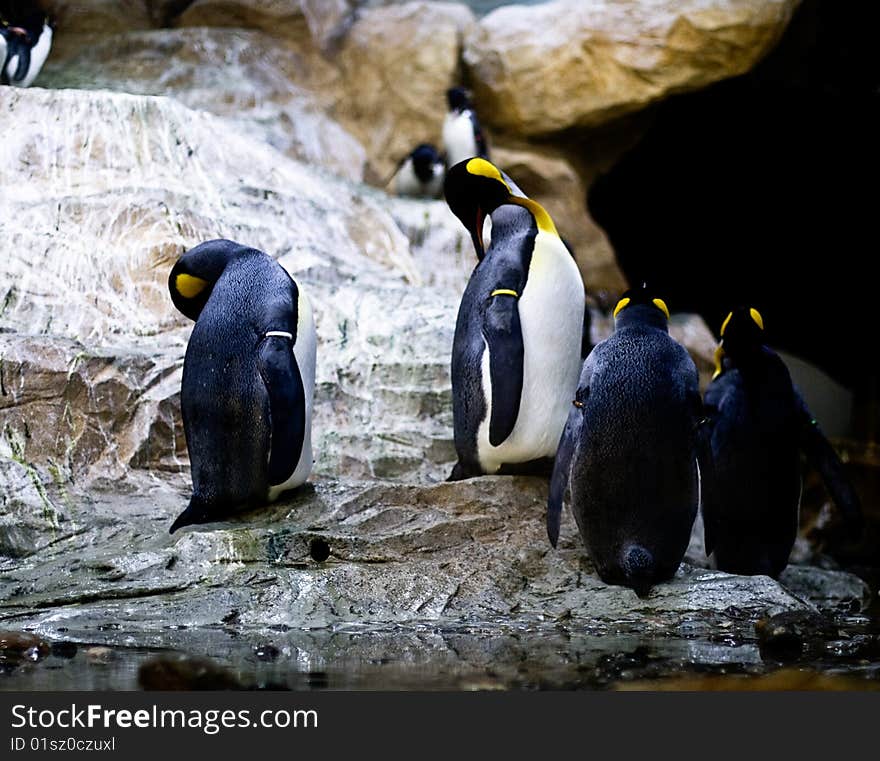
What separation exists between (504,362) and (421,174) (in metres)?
4.83

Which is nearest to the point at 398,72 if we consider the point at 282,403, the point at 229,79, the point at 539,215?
the point at 229,79

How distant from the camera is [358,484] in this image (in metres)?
4.34

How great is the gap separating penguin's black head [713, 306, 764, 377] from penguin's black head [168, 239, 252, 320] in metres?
1.84

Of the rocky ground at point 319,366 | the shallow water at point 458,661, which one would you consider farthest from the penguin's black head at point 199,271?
the shallow water at point 458,661

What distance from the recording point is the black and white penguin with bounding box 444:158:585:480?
4305 millimetres

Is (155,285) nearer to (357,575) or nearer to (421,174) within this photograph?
(357,575)

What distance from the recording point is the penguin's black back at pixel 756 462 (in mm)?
4914

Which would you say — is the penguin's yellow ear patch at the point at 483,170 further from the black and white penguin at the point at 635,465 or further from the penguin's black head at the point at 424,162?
the penguin's black head at the point at 424,162

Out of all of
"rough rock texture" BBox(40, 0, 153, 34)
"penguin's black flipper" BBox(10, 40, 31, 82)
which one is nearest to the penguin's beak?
"penguin's black flipper" BBox(10, 40, 31, 82)

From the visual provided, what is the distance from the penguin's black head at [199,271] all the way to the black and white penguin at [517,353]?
0.85 meters

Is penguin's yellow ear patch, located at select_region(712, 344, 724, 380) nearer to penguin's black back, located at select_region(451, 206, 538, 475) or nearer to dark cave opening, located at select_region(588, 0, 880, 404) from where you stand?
penguin's black back, located at select_region(451, 206, 538, 475)

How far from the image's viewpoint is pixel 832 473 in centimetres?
502

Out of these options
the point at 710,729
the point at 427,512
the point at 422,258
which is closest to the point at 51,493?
the point at 427,512

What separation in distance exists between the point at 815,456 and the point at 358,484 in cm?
190
